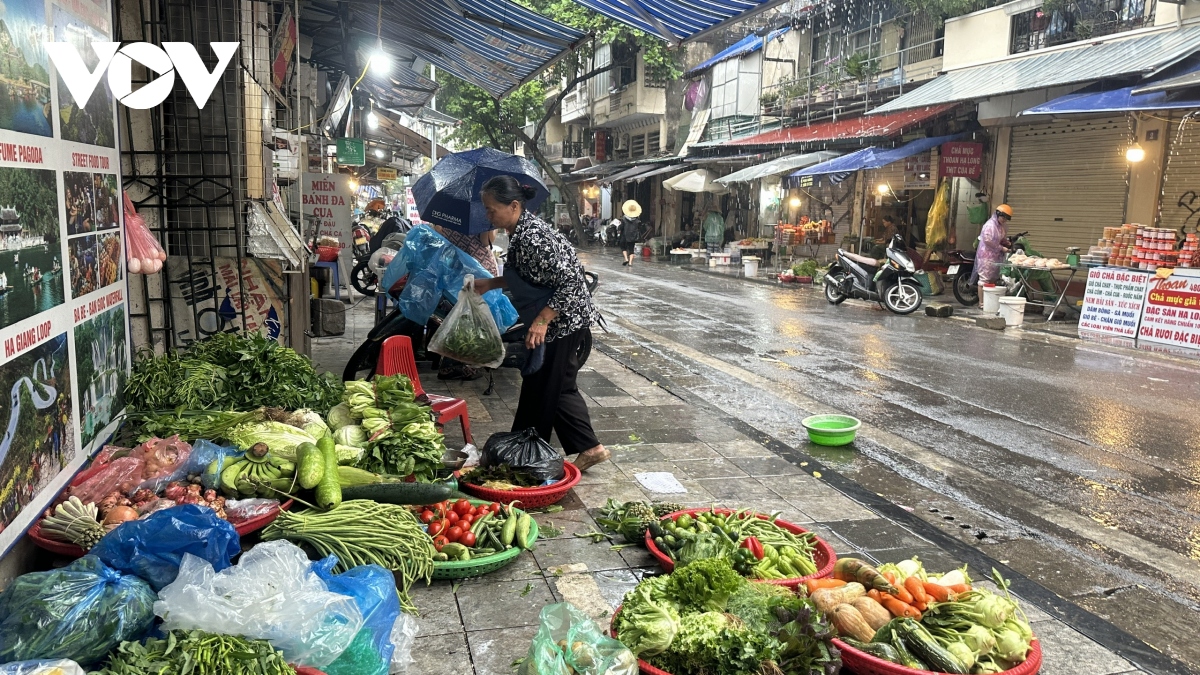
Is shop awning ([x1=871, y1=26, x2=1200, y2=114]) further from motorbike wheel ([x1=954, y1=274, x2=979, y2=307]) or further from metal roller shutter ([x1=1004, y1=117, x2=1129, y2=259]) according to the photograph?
motorbike wheel ([x1=954, y1=274, x2=979, y2=307])

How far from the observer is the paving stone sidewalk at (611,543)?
3.35 meters

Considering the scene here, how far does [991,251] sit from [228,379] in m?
13.7

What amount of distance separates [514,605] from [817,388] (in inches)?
232

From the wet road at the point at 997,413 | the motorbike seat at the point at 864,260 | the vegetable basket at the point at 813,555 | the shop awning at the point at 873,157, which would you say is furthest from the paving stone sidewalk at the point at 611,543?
the shop awning at the point at 873,157

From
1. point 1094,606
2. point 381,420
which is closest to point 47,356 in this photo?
point 381,420

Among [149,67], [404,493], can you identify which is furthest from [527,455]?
[149,67]

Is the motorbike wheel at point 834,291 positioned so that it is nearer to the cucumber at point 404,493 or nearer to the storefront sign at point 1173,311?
the storefront sign at point 1173,311

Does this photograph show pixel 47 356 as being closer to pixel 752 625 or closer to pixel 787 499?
pixel 752 625

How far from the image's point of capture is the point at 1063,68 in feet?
46.8

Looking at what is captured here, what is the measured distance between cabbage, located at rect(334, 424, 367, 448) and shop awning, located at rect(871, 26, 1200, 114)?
481 inches

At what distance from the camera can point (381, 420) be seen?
496cm

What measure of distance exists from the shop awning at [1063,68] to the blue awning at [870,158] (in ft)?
3.13

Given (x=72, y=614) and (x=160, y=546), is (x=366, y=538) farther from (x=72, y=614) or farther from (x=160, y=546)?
(x=72, y=614)

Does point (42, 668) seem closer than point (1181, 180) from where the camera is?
Yes
